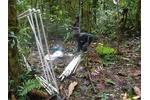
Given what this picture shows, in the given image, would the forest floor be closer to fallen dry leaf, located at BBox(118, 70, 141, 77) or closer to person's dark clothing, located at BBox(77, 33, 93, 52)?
fallen dry leaf, located at BBox(118, 70, 141, 77)

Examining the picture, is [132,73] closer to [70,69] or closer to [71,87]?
[70,69]

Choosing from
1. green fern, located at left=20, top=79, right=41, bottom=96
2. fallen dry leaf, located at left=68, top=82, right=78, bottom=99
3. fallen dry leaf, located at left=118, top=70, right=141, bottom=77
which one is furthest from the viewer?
fallen dry leaf, located at left=118, top=70, right=141, bottom=77

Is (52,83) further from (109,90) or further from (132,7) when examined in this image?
(132,7)

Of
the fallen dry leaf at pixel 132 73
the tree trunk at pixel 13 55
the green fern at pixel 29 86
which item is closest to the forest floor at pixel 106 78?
the fallen dry leaf at pixel 132 73

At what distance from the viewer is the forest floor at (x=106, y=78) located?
4066 mm

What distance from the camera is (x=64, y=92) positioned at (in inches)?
155

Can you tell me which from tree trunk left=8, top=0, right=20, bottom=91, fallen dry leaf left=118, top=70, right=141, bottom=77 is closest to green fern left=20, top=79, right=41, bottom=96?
tree trunk left=8, top=0, right=20, bottom=91

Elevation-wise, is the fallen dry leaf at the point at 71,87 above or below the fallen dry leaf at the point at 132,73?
above

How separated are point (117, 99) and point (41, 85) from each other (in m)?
1.40

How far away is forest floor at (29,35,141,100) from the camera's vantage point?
4.07 meters

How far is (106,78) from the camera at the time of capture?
4848 millimetres

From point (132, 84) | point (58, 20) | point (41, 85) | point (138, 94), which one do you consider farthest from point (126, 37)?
point (41, 85)

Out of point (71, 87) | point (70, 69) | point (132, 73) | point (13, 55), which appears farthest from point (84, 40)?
point (13, 55)

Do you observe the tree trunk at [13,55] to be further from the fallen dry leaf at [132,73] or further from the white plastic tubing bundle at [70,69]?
the fallen dry leaf at [132,73]
